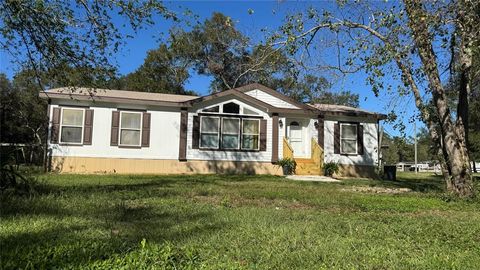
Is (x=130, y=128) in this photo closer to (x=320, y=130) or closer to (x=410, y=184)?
(x=320, y=130)

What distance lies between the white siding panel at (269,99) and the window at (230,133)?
162 cm

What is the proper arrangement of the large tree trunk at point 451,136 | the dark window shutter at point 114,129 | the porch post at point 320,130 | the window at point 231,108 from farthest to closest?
the porch post at point 320,130, the window at point 231,108, the dark window shutter at point 114,129, the large tree trunk at point 451,136

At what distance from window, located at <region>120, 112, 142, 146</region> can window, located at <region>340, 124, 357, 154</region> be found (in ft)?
29.6

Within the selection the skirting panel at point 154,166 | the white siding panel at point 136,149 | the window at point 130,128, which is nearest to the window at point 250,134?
the skirting panel at point 154,166

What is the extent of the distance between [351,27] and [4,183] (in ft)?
27.8

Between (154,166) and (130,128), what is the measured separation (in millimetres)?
1814

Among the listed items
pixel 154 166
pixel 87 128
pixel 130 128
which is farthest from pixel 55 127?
pixel 154 166

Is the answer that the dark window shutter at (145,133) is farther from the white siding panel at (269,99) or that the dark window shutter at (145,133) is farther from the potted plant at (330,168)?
the potted plant at (330,168)

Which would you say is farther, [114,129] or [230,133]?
[230,133]

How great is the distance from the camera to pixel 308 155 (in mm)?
19672

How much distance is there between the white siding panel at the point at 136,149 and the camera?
17.2 m

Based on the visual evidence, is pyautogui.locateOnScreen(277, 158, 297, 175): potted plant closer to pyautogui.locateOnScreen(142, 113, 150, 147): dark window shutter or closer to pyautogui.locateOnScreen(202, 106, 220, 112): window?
pyautogui.locateOnScreen(202, 106, 220, 112): window

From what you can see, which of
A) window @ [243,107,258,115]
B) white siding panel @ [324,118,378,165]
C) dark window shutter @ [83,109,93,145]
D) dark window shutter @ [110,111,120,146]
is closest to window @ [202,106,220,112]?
window @ [243,107,258,115]

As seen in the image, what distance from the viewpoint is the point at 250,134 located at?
18750 millimetres
